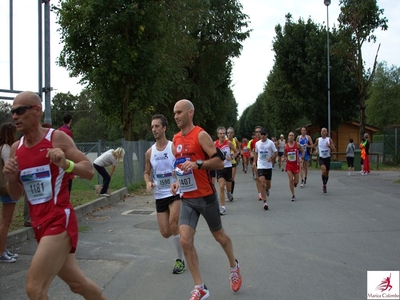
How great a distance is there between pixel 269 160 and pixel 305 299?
6.70 m

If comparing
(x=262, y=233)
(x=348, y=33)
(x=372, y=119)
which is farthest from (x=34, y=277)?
(x=372, y=119)

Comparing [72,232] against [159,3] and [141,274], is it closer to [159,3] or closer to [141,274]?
[141,274]

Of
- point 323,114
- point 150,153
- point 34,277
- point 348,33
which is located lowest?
point 34,277

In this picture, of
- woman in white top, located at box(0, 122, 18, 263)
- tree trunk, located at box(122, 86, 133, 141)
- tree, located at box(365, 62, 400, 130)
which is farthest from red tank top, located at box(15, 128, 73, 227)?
tree, located at box(365, 62, 400, 130)

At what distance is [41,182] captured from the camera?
353 cm

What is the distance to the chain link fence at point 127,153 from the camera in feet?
50.1

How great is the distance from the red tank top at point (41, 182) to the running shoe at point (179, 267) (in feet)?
8.50

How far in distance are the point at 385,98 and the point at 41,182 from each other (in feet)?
241

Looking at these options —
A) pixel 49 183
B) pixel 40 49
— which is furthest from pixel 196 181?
pixel 40 49

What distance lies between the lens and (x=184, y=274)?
19.0 feet

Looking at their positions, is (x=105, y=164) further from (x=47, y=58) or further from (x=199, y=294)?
(x=199, y=294)

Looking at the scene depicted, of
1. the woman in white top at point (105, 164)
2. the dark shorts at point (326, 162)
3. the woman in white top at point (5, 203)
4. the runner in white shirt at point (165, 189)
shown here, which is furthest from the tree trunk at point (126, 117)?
the runner in white shirt at point (165, 189)

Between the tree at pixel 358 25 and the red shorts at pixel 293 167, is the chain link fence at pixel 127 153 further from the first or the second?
the tree at pixel 358 25

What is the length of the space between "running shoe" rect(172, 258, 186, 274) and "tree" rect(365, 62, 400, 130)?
6720 centimetres
